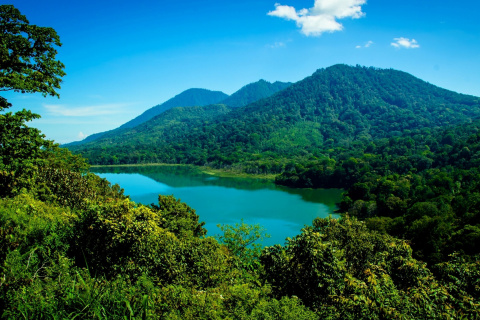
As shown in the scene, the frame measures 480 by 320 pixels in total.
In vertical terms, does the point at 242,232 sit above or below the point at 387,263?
below

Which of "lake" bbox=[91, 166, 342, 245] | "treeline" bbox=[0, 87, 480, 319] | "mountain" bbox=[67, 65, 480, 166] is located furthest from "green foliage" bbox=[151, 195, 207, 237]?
"mountain" bbox=[67, 65, 480, 166]

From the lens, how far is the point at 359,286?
625 cm

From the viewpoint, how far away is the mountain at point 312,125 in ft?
439

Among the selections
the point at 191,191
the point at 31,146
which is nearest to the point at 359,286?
the point at 31,146

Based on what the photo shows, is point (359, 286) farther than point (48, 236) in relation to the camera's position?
No

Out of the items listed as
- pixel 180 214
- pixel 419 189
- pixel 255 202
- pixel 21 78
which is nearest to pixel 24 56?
pixel 21 78

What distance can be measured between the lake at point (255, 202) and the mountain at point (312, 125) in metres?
41.7

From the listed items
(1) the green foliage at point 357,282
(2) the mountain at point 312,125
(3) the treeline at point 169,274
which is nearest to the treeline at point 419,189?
(3) the treeline at point 169,274

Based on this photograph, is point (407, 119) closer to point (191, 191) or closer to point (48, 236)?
point (191, 191)

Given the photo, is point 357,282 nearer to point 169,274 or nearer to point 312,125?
point 169,274

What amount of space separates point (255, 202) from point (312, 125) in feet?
395

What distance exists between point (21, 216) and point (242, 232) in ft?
35.7

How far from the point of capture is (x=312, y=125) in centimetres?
16300

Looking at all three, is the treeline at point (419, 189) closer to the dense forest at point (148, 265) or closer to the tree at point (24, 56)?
the dense forest at point (148, 265)
